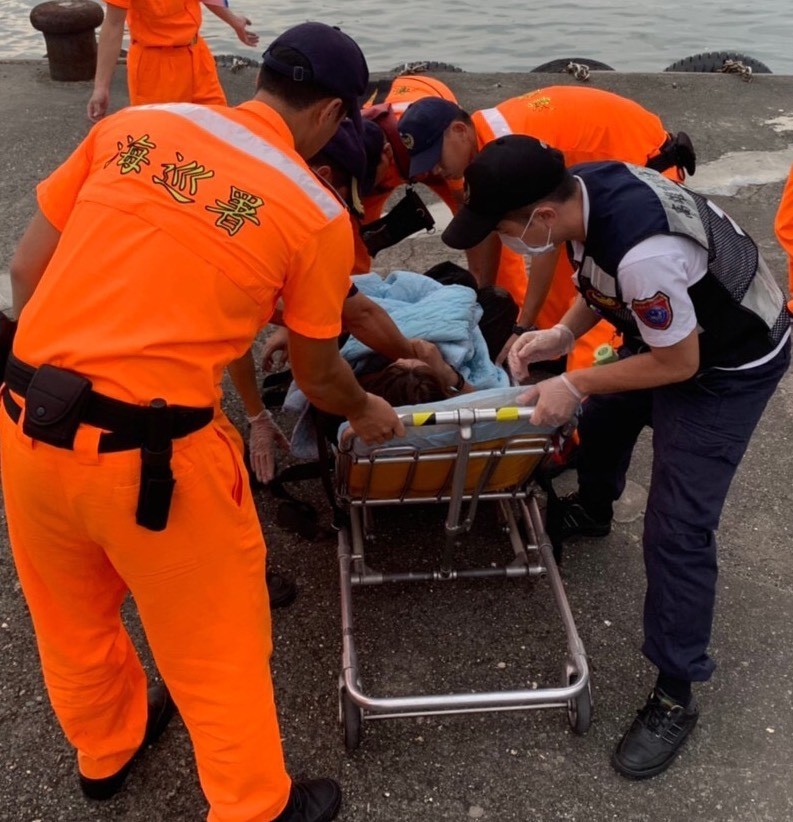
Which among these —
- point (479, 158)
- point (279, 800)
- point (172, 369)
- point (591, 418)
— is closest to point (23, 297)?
point (172, 369)

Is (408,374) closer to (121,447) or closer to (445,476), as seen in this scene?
(445,476)

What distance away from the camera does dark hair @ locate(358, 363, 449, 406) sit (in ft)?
9.08

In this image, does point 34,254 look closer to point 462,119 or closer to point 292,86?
point 292,86

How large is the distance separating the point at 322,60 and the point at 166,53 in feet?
12.2

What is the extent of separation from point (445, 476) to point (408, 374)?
0.42 metres

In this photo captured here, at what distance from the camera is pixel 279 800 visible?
2098mm

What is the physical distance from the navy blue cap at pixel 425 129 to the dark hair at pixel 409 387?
36.8 inches

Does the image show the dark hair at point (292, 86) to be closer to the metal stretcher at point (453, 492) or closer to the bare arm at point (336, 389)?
the bare arm at point (336, 389)

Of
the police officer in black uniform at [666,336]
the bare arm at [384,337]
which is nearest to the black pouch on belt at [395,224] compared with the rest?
the bare arm at [384,337]

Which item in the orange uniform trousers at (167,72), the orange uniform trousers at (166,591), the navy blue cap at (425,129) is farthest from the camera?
the orange uniform trousers at (167,72)

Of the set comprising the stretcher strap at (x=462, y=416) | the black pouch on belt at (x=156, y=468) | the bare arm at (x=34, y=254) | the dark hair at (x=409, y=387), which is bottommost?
the dark hair at (x=409, y=387)

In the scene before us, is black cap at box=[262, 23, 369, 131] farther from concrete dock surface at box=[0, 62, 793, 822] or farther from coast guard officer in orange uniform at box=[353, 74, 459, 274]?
coast guard officer in orange uniform at box=[353, 74, 459, 274]

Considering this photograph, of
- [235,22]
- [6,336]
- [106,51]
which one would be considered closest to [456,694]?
[6,336]

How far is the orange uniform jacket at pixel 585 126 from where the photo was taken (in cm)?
349
